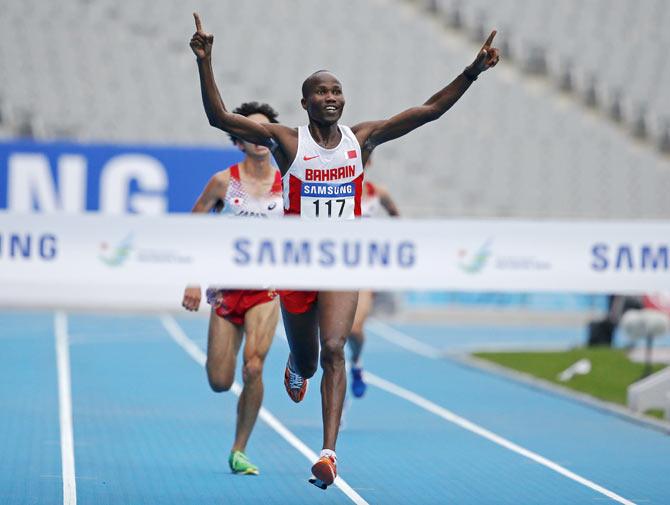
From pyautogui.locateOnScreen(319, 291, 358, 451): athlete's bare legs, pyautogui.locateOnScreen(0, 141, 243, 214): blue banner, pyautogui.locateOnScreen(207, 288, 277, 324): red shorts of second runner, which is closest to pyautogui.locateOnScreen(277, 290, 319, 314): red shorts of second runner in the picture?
pyautogui.locateOnScreen(319, 291, 358, 451): athlete's bare legs

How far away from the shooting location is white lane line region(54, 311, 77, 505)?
8328 millimetres

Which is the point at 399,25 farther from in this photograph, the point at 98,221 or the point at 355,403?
the point at 98,221

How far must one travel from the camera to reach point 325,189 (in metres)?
7.32

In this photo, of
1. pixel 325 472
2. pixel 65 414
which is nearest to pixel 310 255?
pixel 325 472

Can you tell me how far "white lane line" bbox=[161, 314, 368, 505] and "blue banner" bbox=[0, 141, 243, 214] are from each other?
8.68ft

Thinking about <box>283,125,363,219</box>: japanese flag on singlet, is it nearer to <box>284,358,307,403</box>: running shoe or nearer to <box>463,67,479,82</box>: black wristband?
<box>463,67,479,82</box>: black wristband

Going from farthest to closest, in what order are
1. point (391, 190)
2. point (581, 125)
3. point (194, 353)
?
point (581, 125), point (391, 190), point (194, 353)

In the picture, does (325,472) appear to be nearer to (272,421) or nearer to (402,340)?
(272,421)

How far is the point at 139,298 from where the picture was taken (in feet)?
32.4

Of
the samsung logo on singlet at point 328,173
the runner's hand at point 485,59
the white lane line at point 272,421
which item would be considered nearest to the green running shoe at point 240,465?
the white lane line at point 272,421

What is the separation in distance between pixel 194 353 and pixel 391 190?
32.8ft

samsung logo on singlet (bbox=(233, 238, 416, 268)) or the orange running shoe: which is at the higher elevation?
samsung logo on singlet (bbox=(233, 238, 416, 268))

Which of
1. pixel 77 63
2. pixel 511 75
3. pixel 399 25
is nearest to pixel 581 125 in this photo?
pixel 511 75

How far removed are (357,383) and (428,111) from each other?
5.09 meters
